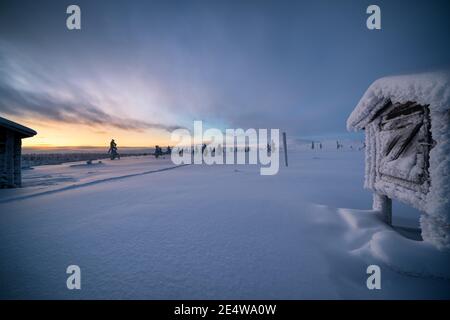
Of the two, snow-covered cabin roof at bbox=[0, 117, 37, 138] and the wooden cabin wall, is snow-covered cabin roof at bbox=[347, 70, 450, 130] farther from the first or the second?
the wooden cabin wall

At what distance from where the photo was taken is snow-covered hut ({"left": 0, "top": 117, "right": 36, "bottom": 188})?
7352 mm

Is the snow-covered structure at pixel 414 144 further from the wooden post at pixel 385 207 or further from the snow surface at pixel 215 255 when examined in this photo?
the snow surface at pixel 215 255

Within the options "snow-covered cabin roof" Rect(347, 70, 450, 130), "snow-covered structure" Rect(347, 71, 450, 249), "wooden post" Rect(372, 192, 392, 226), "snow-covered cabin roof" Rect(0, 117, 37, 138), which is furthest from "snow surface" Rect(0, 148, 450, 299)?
"snow-covered cabin roof" Rect(0, 117, 37, 138)

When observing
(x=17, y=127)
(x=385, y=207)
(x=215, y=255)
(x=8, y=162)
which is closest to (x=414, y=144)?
(x=385, y=207)

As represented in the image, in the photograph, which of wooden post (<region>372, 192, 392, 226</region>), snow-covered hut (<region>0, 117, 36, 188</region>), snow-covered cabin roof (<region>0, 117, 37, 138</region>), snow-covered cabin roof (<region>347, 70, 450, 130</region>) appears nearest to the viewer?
snow-covered cabin roof (<region>347, 70, 450, 130</region>)

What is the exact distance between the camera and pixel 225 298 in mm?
1734

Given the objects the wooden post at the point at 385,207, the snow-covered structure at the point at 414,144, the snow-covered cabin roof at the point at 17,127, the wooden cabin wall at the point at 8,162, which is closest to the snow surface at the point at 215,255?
the wooden post at the point at 385,207

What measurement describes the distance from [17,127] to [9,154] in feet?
4.36

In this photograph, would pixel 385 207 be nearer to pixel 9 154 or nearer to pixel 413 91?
pixel 413 91

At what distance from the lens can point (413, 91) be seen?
79.2 inches

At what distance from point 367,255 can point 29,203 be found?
8.42 meters

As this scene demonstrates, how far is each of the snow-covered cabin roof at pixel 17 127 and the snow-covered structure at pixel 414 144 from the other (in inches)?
490

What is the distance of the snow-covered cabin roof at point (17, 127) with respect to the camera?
7.04 metres
